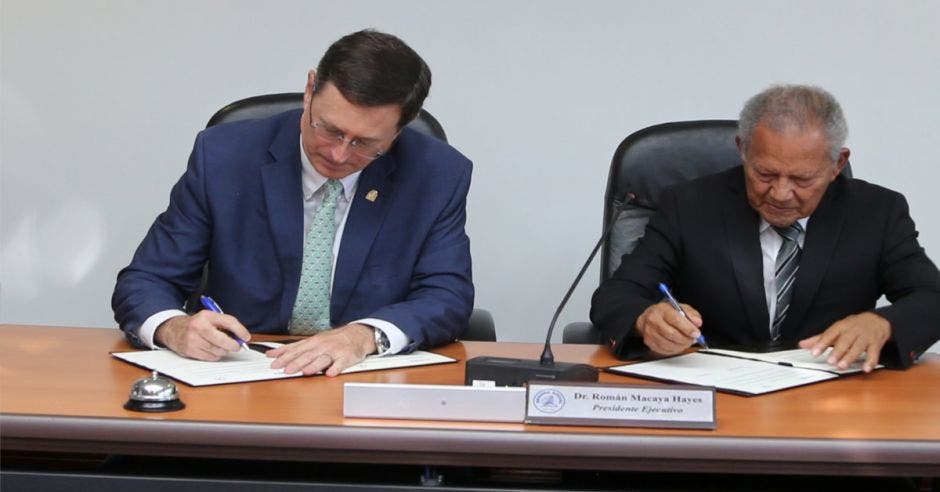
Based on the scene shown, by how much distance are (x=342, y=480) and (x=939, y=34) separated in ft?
9.45

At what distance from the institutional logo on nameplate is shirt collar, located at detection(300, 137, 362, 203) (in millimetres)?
1042

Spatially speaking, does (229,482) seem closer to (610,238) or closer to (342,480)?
(342,480)

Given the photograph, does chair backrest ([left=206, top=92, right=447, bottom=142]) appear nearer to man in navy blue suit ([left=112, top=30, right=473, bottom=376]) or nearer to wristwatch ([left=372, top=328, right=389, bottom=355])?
man in navy blue suit ([left=112, top=30, right=473, bottom=376])

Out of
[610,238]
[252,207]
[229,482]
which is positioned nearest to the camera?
[229,482]

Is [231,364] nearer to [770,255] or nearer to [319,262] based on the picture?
[319,262]

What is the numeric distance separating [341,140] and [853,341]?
102 cm

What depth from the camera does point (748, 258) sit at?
9.16 ft

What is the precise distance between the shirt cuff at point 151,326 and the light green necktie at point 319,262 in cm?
36

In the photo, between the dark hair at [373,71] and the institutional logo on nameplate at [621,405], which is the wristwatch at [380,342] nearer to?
the dark hair at [373,71]

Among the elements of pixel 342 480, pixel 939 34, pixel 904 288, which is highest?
pixel 939 34

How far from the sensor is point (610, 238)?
3.05 metres

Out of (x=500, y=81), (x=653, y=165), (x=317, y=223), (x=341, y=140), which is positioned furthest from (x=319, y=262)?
(x=500, y=81)

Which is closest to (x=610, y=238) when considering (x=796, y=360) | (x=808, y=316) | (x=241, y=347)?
(x=808, y=316)

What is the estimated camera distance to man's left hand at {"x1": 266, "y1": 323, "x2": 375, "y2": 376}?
2025 mm
